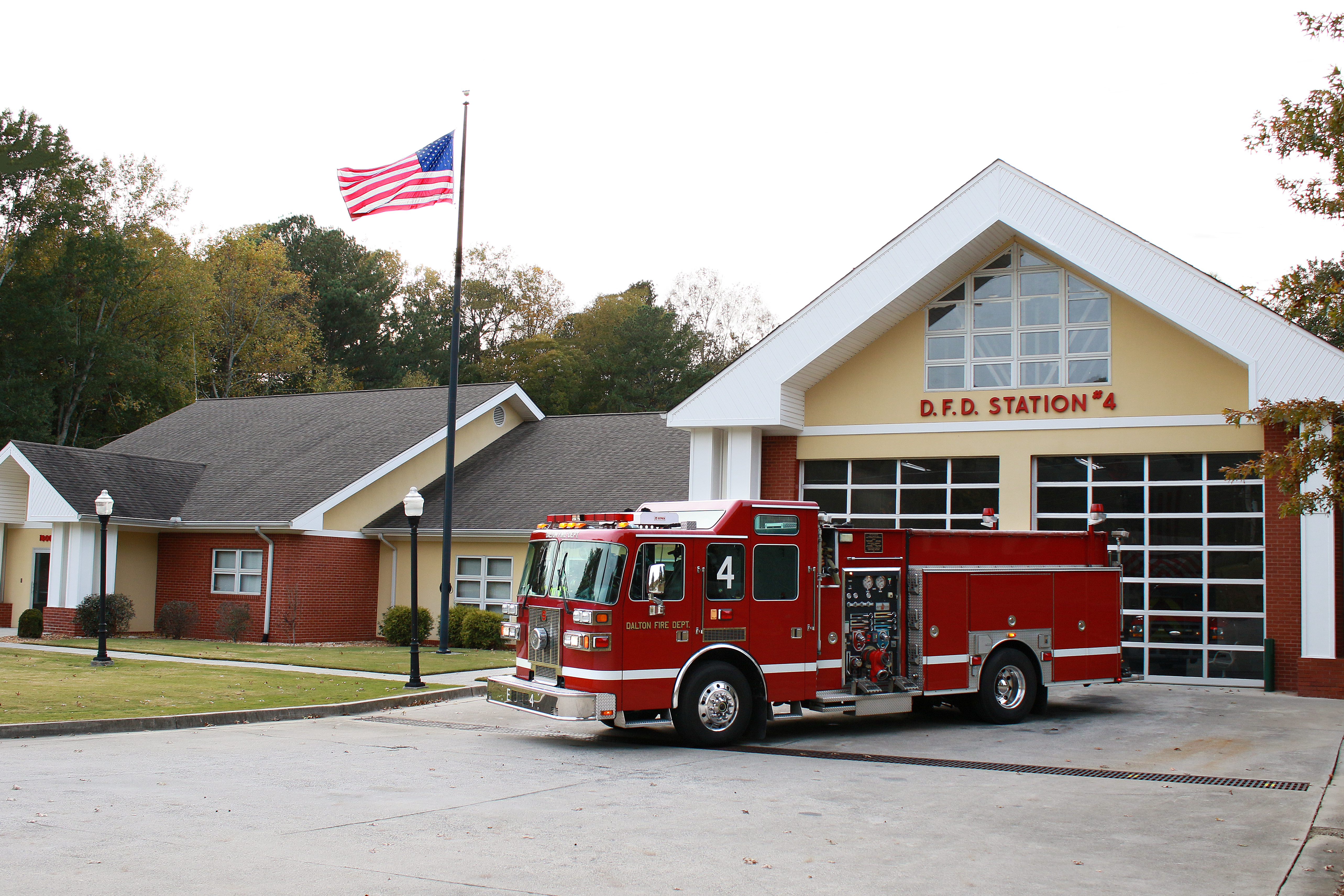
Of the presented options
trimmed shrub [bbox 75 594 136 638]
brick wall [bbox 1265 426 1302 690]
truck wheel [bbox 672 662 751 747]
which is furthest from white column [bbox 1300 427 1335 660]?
trimmed shrub [bbox 75 594 136 638]

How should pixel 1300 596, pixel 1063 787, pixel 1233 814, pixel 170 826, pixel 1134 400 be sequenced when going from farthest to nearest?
pixel 1134 400, pixel 1300 596, pixel 1063 787, pixel 1233 814, pixel 170 826

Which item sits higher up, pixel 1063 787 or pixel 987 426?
pixel 987 426

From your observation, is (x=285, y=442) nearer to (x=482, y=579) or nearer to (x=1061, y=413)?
(x=482, y=579)

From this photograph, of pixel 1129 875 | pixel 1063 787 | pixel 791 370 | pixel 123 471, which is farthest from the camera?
pixel 123 471

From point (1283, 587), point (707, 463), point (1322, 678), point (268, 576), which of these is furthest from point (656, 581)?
point (268, 576)

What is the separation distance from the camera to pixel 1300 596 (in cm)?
1836

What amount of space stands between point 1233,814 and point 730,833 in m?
4.44

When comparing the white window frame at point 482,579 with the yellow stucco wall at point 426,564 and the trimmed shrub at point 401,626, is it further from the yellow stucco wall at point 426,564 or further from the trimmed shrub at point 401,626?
the trimmed shrub at point 401,626

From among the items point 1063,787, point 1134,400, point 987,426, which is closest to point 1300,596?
point 1134,400

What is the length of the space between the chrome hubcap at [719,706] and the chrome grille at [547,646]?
1678mm

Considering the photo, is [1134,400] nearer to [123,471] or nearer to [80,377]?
[123,471]

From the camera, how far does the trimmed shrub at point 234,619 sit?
1074 inches

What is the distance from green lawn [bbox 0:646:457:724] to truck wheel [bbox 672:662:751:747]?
5941mm

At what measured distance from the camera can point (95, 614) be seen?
27.4m
